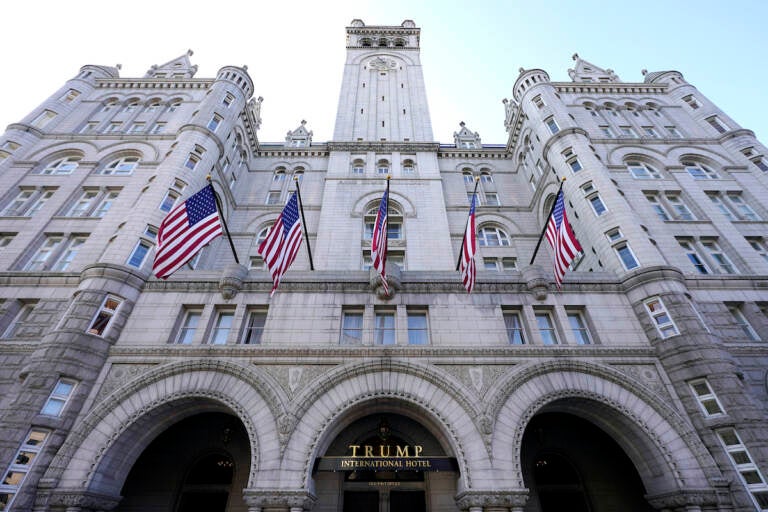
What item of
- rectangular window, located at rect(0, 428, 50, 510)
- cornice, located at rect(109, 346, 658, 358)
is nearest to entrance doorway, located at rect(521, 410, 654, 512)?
cornice, located at rect(109, 346, 658, 358)

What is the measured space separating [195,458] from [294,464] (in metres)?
7.31

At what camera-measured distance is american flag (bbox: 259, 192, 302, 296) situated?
620 inches

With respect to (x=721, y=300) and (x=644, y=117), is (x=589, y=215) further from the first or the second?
(x=644, y=117)

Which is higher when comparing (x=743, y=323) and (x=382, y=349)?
(x=743, y=323)

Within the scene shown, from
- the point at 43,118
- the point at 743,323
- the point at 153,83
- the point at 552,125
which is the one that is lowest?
the point at 743,323

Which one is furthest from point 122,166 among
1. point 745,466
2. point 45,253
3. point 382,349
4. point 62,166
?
point 745,466

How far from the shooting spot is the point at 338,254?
25.8 metres

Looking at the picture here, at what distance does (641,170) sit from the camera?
28375 mm

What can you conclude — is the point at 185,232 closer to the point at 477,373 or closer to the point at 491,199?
the point at 477,373

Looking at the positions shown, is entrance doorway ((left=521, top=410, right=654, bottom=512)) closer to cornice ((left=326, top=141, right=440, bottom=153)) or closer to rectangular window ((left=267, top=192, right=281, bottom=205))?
cornice ((left=326, top=141, right=440, bottom=153))

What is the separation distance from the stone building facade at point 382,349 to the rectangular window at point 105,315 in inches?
3.2

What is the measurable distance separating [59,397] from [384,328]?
1400 centimetres

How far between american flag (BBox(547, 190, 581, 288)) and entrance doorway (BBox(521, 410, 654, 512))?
6363 mm

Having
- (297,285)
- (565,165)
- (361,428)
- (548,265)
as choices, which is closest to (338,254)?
(297,285)
